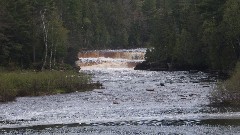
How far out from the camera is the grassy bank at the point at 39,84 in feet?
156

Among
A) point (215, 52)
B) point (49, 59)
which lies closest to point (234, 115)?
point (215, 52)

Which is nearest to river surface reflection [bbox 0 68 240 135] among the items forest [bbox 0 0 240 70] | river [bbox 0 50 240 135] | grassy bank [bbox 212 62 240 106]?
river [bbox 0 50 240 135]

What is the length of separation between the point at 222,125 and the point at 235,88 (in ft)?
27.0

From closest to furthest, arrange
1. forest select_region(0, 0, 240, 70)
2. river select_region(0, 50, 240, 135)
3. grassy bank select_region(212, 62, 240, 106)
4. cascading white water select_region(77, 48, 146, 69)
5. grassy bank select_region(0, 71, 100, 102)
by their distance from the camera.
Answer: river select_region(0, 50, 240, 135)
grassy bank select_region(212, 62, 240, 106)
grassy bank select_region(0, 71, 100, 102)
forest select_region(0, 0, 240, 70)
cascading white water select_region(77, 48, 146, 69)

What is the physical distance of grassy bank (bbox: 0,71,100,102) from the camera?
1873 inches

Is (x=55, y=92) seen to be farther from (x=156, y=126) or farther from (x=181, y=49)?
(x=181, y=49)

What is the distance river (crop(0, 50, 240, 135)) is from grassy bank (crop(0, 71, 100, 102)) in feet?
4.87

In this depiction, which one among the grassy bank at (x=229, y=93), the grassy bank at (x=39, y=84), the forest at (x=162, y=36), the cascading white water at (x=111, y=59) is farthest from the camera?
the cascading white water at (x=111, y=59)

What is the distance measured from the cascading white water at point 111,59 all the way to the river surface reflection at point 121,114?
4383 cm

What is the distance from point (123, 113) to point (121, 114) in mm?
555

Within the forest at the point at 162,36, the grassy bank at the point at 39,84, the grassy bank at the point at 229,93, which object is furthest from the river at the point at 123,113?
the forest at the point at 162,36

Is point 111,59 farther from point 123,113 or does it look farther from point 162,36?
point 123,113

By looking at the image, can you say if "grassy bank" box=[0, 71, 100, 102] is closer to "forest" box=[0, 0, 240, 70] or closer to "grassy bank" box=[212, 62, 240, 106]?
"grassy bank" box=[212, 62, 240, 106]

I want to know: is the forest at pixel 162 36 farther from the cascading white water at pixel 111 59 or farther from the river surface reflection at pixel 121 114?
the river surface reflection at pixel 121 114
